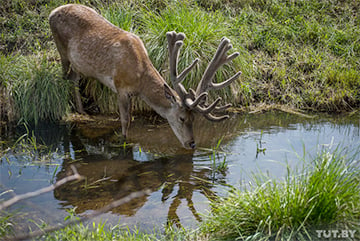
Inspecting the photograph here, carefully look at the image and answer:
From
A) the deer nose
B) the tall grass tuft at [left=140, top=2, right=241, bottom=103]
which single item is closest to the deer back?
the deer nose

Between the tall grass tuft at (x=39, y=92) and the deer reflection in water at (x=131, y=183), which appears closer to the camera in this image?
the deer reflection in water at (x=131, y=183)

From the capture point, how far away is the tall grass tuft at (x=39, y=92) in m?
7.35

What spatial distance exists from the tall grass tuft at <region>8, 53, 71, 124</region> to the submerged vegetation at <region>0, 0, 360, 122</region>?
0.05ft

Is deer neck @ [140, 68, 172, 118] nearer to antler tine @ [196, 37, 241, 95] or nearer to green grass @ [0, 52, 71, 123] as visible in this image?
antler tine @ [196, 37, 241, 95]

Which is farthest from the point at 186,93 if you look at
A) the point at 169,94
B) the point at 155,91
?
the point at 155,91

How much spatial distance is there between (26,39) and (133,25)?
200 centimetres

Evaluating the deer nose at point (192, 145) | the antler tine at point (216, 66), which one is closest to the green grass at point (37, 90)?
the deer nose at point (192, 145)

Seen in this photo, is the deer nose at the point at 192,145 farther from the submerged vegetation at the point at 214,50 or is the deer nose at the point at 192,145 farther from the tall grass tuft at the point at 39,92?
the tall grass tuft at the point at 39,92

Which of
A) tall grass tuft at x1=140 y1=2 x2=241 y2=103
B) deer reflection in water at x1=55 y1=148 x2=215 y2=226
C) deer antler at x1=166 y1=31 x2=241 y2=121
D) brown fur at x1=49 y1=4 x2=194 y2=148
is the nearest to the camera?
deer reflection in water at x1=55 y1=148 x2=215 y2=226

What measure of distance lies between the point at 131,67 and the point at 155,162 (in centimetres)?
137

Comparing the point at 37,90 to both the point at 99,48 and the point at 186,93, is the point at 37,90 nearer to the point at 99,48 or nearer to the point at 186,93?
the point at 99,48

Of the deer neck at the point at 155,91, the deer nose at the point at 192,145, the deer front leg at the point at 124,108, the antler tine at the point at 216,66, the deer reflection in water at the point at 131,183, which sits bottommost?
the deer reflection in water at the point at 131,183

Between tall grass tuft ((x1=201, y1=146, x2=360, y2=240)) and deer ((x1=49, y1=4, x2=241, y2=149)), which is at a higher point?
deer ((x1=49, y1=4, x2=241, y2=149))

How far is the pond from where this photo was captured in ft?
15.3
